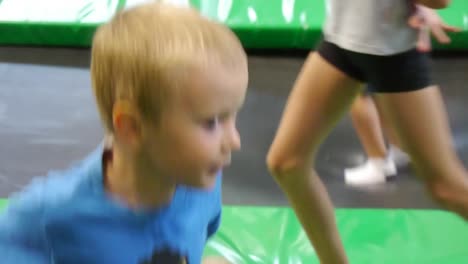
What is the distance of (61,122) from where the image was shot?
2.21 metres

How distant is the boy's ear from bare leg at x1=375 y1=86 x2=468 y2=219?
1.73ft

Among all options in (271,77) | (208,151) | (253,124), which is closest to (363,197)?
(253,124)

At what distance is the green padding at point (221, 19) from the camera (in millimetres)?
2477

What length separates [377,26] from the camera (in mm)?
1105

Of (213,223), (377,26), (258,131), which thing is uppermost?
(377,26)

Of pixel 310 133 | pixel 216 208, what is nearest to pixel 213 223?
pixel 216 208

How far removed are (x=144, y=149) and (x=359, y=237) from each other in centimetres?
92

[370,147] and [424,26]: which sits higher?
[424,26]

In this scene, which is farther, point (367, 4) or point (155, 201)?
point (367, 4)

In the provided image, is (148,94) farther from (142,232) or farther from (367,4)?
(367,4)

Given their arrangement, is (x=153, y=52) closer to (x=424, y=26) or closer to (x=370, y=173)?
(x=424, y=26)

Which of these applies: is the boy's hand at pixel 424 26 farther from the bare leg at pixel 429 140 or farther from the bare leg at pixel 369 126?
the bare leg at pixel 369 126

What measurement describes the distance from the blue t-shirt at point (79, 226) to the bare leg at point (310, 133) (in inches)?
16.2

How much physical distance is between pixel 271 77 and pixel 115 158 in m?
1.65
